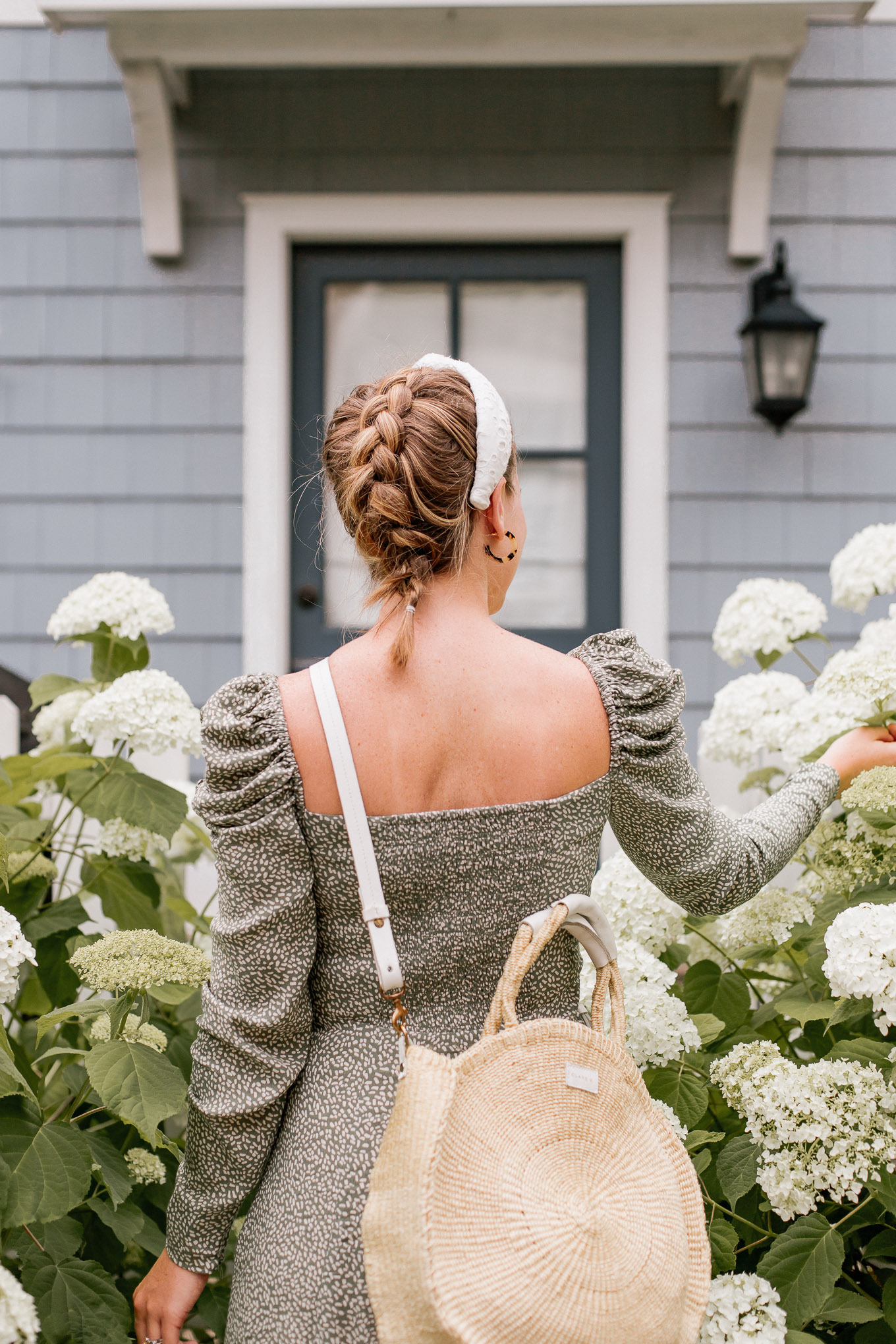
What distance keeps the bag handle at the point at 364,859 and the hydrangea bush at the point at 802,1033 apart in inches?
17.4

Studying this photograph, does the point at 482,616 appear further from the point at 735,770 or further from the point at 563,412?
the point at 563,412

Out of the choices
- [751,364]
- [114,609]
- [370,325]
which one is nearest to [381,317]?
[370,325]

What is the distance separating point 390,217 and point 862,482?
1648mm

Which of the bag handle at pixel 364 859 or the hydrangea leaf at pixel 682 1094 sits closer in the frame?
the bag handle at pixel 364 859

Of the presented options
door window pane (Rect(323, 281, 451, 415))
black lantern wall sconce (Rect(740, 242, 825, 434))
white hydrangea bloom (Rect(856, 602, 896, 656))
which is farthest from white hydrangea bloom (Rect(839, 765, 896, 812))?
door window pane (Rect(323, 281, 451, 415))

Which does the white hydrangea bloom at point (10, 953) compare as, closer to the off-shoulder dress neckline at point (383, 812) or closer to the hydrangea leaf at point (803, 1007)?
the off-shoulder dress neckline at point (383, 812)

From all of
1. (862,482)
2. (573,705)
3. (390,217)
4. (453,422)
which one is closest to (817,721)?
(573,705)

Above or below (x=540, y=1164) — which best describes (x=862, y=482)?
above

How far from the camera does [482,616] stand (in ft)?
3.43

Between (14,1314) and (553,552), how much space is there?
2751mm

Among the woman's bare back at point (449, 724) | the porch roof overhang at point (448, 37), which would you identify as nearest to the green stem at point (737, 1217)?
the woman's bare back at point (449, 724)

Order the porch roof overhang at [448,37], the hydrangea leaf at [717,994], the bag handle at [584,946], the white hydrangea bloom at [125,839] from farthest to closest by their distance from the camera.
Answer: the porch roof overhang at [448,37] → the white hydrangea bloom at [125,839] → the hydrangea leaf at [717,994] → the bag handle at [584,946]

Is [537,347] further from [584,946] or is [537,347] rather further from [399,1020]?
[399,1020]

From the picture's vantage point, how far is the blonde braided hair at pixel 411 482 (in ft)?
3.28
